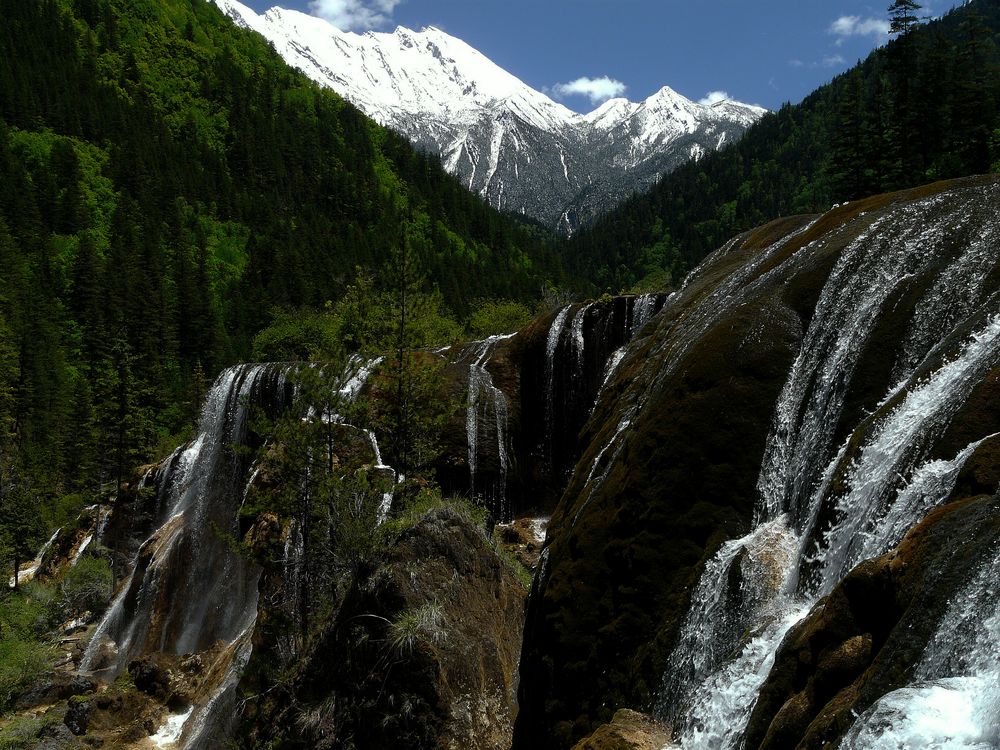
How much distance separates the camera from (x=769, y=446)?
10461 millimetres

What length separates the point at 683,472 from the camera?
10.7 meters

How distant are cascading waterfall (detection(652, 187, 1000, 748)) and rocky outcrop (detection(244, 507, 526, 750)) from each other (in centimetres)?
459

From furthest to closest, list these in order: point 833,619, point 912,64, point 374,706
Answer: point 912,64
point 374,706
point 833,619

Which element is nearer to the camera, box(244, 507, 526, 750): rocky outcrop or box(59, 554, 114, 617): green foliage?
box(244, 507, 526, 750): rocky outcrop

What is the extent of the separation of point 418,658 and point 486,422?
19.2 meters

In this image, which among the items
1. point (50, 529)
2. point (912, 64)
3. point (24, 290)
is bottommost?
point (50, 529)

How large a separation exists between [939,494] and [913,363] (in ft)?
12.3

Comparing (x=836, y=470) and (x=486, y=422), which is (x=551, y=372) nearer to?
(x=486, y=422)

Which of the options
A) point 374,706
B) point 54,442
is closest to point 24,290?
point 54,442

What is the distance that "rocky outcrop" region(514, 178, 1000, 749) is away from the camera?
7961 mm

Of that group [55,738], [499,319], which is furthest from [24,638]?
[499,319]

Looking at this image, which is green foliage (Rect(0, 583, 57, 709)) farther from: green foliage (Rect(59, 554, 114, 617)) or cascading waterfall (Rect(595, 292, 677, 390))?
cascading waterfall (Rect(595, 292, 677, 390))

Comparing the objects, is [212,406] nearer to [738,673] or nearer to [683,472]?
[683,472]

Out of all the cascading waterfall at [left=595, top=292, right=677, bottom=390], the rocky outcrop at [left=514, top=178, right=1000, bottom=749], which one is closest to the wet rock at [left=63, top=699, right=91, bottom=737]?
the rocky outcrop at [left=514, top=178, right=1000, bottom=749]
